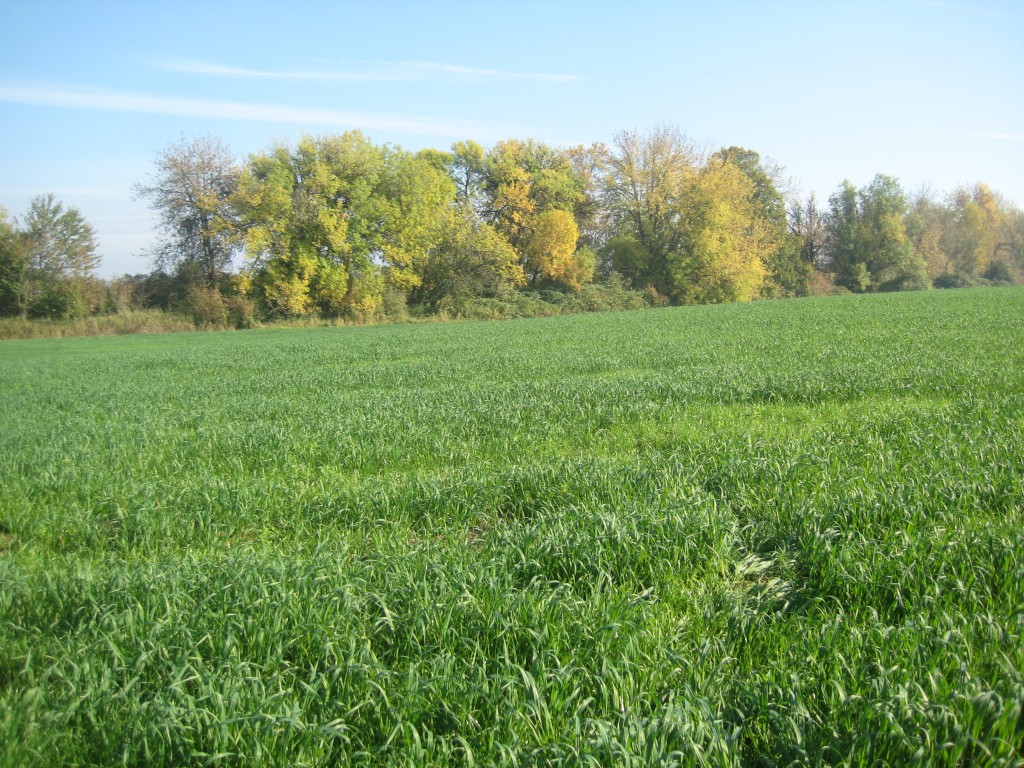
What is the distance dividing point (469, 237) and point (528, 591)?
55.7 metres

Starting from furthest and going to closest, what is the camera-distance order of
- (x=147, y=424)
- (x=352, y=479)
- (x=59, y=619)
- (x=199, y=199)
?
(x=199, y=199)
(x=147, y=424)
(x=352, y=479)
(x=59, y=619)

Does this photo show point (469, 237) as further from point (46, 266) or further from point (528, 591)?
point (528, 591)

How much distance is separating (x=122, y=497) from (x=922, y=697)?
6.25 metres

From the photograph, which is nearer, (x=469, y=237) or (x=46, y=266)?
(x=46, y=266)

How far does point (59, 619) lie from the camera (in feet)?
11.9

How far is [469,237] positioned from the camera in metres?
57.3

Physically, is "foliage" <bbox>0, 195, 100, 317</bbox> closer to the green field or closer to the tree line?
the tree line

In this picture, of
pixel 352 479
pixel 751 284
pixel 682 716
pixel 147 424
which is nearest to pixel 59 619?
pixel 352 479

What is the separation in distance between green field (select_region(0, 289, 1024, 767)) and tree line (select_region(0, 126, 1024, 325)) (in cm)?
4608

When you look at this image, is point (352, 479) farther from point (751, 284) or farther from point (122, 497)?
point (751, 284)

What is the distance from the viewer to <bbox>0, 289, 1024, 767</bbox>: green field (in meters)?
2.50

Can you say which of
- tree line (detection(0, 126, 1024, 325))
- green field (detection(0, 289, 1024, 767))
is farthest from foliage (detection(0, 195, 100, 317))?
green field (detection(0, 289, 1024, 767))

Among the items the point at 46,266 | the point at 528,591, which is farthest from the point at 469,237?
the point at 528,591

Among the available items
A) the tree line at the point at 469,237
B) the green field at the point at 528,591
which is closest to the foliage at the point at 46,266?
the tree line at the point at 469,237
